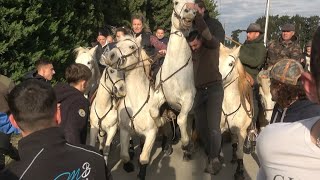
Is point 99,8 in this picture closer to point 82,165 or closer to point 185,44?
point 185,44

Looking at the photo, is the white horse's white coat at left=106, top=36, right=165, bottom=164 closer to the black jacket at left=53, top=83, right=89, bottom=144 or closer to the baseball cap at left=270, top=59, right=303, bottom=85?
the black jacket at left=53, top=83, right=89, bottom=144

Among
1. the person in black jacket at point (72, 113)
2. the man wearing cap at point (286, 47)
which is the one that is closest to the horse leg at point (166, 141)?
the man wearing cap at point (286, 47)

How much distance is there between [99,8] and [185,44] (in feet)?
27.2

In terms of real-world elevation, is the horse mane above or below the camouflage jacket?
below

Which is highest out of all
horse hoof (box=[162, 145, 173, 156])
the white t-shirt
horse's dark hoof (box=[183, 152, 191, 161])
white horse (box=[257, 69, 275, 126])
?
the white t-shirt

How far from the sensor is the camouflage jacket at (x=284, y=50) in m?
7.58

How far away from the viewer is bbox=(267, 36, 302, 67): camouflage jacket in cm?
758

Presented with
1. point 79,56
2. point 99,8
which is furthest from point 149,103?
point 99,8

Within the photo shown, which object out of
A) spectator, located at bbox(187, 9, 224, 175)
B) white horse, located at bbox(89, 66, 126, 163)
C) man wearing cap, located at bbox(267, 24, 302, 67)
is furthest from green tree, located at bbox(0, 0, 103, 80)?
man wearing cap, located at bbox(267, 24, 302, 67)

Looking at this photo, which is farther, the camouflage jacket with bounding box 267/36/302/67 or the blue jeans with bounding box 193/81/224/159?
the camouflage jacket with bounding box 267/36/302/67

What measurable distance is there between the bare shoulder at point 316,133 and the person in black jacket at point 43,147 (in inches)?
47.9

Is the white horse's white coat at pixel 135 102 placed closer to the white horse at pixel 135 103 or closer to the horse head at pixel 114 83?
the white horse at pixel 135 103

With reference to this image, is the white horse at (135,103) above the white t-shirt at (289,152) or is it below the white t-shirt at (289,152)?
below

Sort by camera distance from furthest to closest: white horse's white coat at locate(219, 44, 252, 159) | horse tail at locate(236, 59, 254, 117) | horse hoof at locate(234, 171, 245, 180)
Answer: horse tail at locate(236, 59, 254, 117) → white horse's white coat at locate(219, 44, 252, 159) → horse hoof at locate(234, 171, 245, 180)
